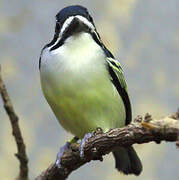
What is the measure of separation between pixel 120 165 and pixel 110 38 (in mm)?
1341

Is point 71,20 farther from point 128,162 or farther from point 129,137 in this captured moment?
point 128,162

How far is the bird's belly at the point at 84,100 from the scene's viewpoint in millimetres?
2268

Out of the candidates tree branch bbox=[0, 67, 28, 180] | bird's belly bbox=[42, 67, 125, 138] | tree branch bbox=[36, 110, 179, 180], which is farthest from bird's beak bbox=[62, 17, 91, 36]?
tree branch bbox=[36, 110, 179, 180]

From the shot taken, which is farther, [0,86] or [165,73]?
[165,73]

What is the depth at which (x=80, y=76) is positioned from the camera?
88.9 inches

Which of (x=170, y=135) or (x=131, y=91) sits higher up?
(x=131, y=91)

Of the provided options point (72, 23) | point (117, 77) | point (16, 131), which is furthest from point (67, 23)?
point (16, 131)

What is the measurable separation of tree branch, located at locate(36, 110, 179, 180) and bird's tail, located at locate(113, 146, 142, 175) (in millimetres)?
496

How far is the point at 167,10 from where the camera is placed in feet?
12.3

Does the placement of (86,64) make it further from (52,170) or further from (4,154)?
→ (4,154)

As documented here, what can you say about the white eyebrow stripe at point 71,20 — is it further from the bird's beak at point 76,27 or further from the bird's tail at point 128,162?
the bird's tail at point 128,162

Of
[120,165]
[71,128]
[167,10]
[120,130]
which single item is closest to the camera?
[120,130]

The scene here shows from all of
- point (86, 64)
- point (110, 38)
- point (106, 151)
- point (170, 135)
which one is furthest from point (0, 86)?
point (110, 38)

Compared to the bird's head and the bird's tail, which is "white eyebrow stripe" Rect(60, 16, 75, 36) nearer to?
the bird's head
